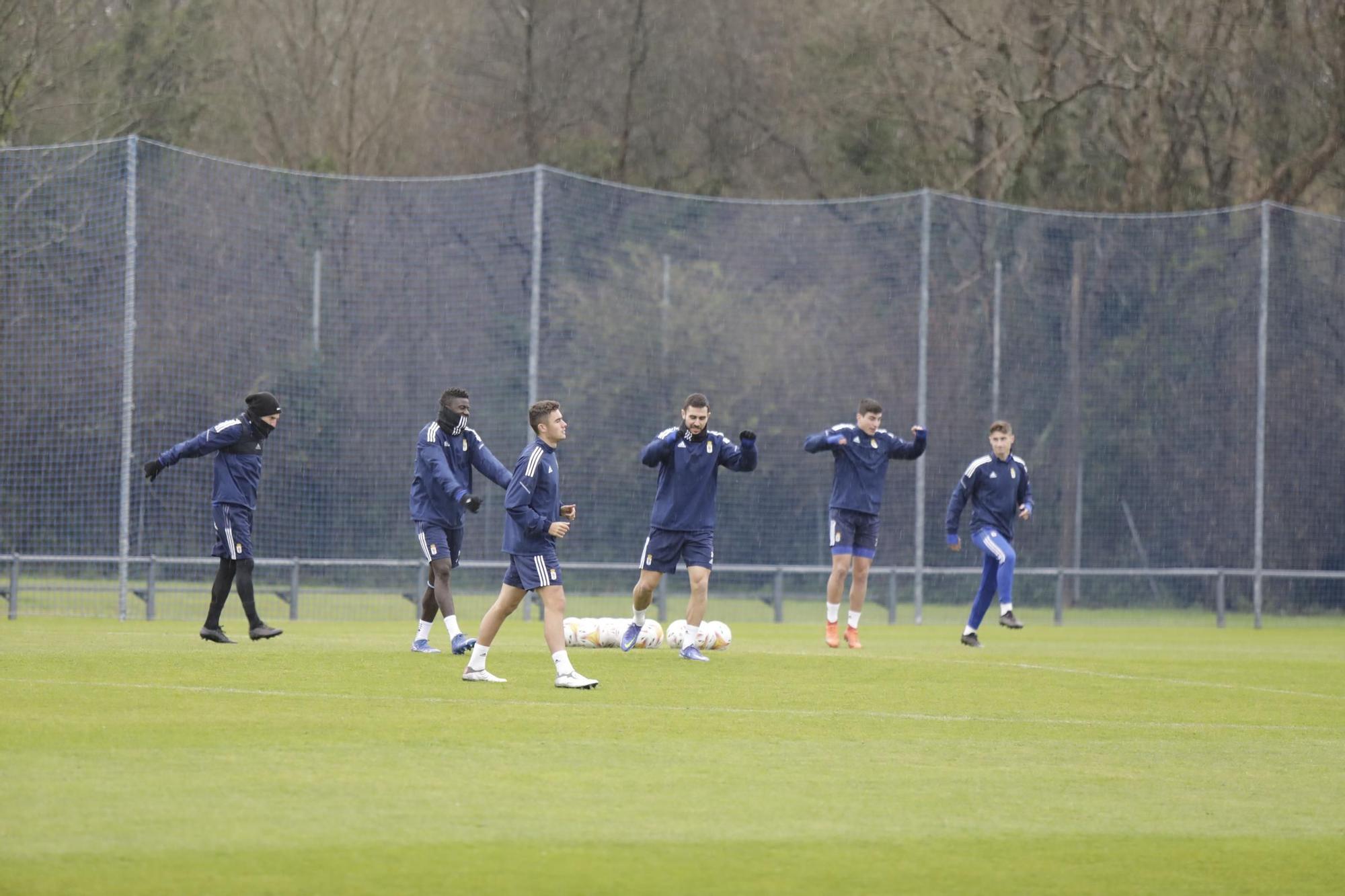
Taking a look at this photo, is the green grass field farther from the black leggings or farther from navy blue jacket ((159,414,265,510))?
navy blue jacket ((159,414,265,510))

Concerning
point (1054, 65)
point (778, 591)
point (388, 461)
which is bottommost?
point (778, 591)

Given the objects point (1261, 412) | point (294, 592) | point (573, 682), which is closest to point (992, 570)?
point (573, 682)

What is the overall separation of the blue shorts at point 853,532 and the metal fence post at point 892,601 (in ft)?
22.6

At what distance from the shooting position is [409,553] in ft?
77.3

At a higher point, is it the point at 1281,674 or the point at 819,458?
the point at 819,458

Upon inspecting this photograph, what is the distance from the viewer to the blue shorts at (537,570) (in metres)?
11.6

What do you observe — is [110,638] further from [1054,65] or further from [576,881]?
[1054,65]

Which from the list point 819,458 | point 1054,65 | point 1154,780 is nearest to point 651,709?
point 1154,780

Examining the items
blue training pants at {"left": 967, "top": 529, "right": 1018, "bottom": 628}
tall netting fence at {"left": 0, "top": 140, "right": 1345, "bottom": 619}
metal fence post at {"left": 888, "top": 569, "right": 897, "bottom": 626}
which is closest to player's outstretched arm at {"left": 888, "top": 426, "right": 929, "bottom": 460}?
blue training pants at {"left": 967, "top": 529, "right": 1018, "bottom": 628}

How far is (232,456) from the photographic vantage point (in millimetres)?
14945

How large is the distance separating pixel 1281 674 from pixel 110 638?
1004cm

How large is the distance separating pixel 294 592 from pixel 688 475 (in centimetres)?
845

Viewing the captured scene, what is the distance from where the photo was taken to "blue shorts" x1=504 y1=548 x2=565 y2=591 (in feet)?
38.1

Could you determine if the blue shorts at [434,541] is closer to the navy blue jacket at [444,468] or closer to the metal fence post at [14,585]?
the navy blue jacket at [444,468]
